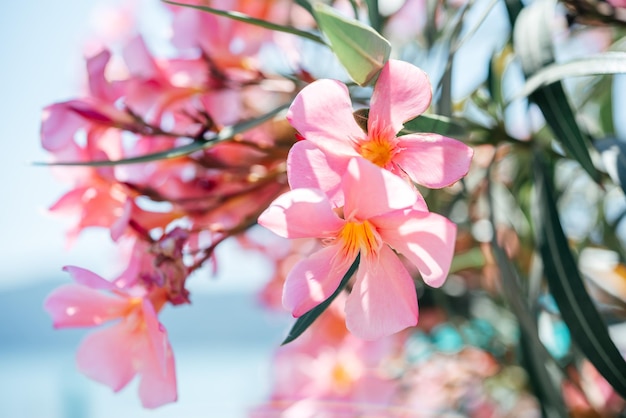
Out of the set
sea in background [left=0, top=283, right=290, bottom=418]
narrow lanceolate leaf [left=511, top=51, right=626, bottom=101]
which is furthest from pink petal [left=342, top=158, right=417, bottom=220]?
sea in background [left=0, top=283, right=290, bottom=418]

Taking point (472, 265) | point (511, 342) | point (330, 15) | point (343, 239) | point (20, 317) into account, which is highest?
point (330, 15)

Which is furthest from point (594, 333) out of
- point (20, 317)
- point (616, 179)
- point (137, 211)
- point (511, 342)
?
point (20, 317)

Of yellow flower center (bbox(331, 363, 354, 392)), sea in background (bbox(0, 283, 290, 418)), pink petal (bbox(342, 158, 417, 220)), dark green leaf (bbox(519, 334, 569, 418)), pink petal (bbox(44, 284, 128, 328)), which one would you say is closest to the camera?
pink petal (bbox(342, 158, 417, 220))

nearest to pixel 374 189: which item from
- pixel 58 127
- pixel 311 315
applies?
pixel 311 315

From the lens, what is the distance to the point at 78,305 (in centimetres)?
55

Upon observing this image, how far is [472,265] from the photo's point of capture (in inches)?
37.0

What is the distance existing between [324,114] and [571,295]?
28 cm

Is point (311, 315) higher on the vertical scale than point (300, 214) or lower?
lower

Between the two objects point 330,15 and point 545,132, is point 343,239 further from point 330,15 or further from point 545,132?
point 545,132

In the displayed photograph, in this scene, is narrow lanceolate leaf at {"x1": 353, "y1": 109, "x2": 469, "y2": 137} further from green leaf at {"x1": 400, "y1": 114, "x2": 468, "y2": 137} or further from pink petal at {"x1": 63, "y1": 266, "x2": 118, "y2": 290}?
pink petal at {"x1": 63, "y1": 266, "x2": 118, "y2": 290}

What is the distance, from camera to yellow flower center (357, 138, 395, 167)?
399 millimetres

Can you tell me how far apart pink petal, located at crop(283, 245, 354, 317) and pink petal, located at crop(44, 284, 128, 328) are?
0.23 m

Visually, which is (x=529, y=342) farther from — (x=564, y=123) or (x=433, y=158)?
(x=433, y=158)

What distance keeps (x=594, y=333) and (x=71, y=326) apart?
423mm
